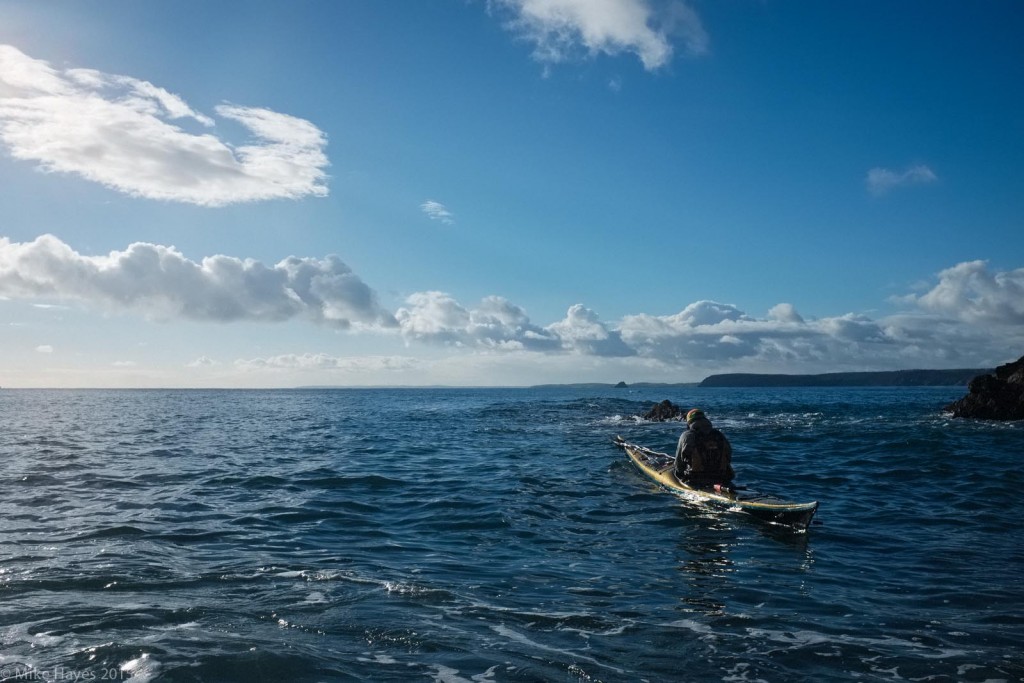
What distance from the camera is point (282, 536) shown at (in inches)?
520

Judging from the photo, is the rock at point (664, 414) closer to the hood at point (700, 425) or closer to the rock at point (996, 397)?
the rock at point (996, 397)

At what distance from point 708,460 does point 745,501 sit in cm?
219

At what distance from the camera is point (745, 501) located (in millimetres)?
15094

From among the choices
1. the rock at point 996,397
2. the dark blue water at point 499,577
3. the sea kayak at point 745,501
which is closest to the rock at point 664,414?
the rock at point 996,397

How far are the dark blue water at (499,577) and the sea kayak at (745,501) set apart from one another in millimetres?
394

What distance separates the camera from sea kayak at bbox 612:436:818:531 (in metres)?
13.5

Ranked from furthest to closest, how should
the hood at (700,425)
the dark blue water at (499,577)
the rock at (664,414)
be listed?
the rock at (664,414) → the hood at (700,425) → the dark blue water at (499,577)

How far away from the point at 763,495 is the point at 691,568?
535cm

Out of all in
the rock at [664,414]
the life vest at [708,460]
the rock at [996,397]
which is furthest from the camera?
the rock at [664,414]

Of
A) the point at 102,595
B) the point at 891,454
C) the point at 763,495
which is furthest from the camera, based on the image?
the point at 891,454

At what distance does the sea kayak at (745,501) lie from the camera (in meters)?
13.5

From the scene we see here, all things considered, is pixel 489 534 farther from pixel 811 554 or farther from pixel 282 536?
pixel 811 554

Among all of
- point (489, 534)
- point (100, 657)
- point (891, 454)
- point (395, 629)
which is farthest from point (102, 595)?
point (891, 454)

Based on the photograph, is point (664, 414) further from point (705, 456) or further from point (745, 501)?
point (745, 501)
